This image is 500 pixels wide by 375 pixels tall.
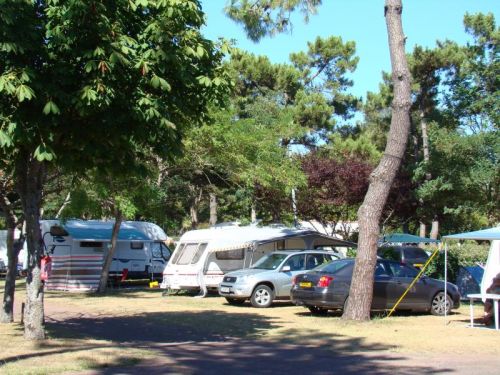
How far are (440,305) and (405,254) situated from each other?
317 inches

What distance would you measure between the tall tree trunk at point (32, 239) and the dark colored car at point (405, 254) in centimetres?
1449

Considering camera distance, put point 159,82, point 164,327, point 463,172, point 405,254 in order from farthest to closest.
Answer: point 463,172 < point 405,254 < point 164,327 < point 159,82

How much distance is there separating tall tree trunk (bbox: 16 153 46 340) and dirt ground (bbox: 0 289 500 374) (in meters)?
0.42

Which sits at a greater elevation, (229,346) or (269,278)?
(269,278)

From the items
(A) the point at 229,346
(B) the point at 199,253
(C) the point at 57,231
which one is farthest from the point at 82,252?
(A) the point at 229,346

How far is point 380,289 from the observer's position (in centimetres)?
1585

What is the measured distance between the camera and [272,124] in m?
30.7

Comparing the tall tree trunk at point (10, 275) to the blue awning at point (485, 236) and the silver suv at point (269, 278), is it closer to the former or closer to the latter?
the silver suv at point (269, 278)

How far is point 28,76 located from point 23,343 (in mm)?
4496

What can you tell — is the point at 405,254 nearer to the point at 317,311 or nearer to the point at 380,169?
the point at 317,311

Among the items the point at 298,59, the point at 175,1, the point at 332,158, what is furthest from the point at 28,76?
the point at 298,59

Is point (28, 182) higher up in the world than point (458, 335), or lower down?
higher up

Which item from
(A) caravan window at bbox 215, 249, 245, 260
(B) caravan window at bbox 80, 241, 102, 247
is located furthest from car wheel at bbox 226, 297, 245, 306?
(B) caravan window at bbox 80, 241, 102, 247

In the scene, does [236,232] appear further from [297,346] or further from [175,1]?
[175,1]
